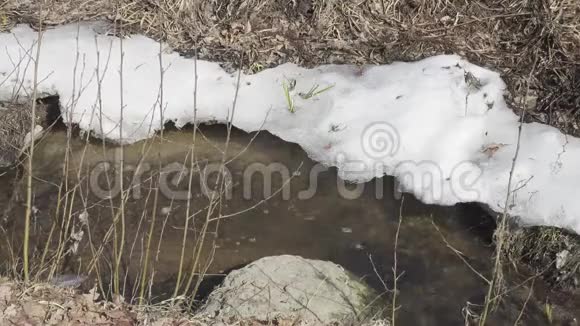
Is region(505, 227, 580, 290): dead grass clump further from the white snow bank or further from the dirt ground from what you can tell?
the dirt ground

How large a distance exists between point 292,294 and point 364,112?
2098 millimetres

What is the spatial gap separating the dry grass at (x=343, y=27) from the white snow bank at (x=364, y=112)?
7.6 inches

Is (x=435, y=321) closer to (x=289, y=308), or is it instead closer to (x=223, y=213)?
(x=289, y=308)

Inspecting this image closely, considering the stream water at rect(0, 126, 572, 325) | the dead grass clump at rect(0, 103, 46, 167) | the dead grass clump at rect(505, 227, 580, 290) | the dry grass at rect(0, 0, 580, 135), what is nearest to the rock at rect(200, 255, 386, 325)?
the stream water at rect(0, 126, 572, 325)

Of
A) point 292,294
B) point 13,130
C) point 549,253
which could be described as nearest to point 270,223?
point 292,294

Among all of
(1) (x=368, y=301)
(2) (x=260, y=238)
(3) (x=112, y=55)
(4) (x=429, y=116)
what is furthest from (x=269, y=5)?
(1) (x=368, y=301)

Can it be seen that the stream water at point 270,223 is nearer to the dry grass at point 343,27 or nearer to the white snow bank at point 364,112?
the white snow bank at point 364,112

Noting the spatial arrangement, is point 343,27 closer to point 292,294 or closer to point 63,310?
point 292,294

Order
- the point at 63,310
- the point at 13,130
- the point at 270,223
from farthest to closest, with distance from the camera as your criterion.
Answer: the point at 13,130
the point at 270,223
the point at 63,310

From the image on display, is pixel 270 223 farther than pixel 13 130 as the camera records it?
No

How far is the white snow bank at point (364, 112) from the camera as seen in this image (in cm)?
503

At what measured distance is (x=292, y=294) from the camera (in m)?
4.05

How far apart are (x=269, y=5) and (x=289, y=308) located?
11.1 ft

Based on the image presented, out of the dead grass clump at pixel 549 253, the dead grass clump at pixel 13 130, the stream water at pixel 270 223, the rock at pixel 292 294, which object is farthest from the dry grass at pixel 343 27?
the rock at pixel 292 294
